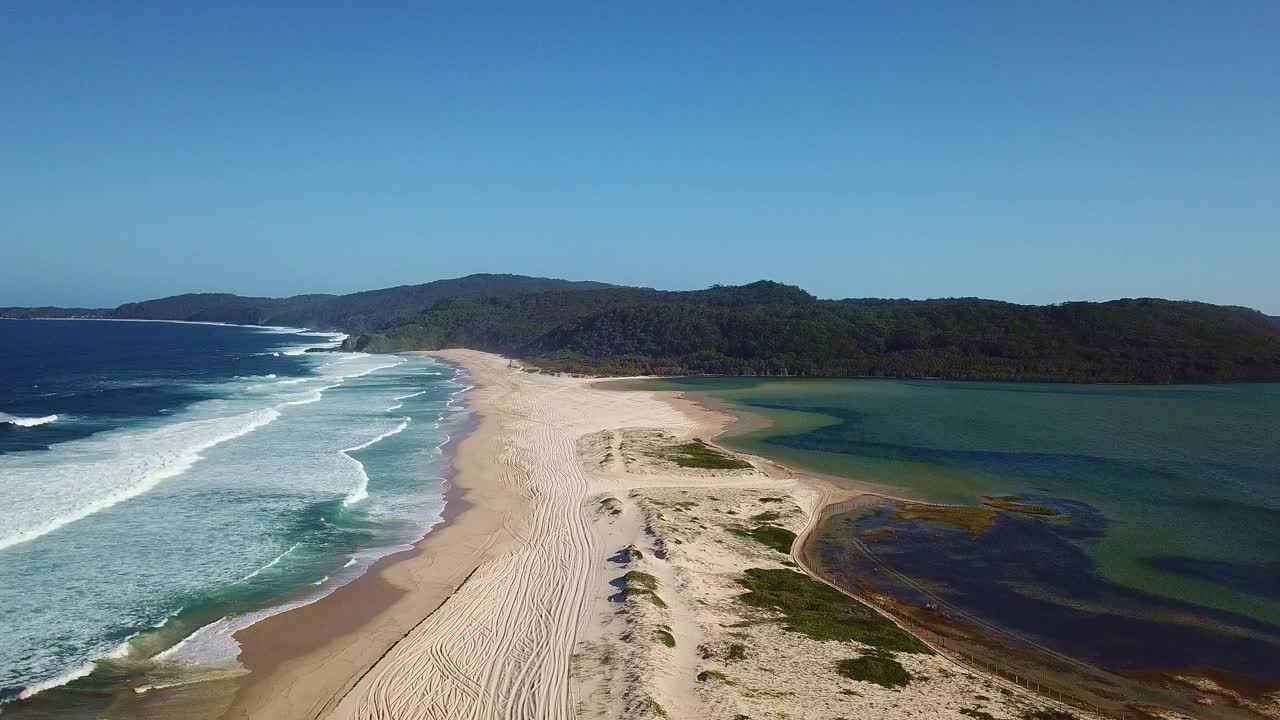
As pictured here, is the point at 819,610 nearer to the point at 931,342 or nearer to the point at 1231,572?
the point at 1231,572

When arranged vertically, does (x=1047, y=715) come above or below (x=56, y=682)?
above

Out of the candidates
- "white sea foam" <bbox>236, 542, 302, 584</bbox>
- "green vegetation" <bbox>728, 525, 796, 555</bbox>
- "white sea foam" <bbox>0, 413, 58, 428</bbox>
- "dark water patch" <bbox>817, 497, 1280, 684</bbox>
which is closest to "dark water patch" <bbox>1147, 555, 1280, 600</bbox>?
"dark water patch" <bbox>817, 497, 1280, 684</bbox>

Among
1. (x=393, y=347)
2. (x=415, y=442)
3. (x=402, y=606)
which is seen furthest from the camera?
(x=393, y=347)

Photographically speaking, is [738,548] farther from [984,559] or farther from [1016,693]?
[1016,693]

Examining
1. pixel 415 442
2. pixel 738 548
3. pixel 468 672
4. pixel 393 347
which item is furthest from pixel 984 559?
pixel 393 347

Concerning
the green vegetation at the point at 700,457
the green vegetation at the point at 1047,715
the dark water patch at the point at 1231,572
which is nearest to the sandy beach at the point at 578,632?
the green vegetation at the point at 1047,715

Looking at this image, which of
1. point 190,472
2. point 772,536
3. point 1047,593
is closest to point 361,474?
point 190,472
